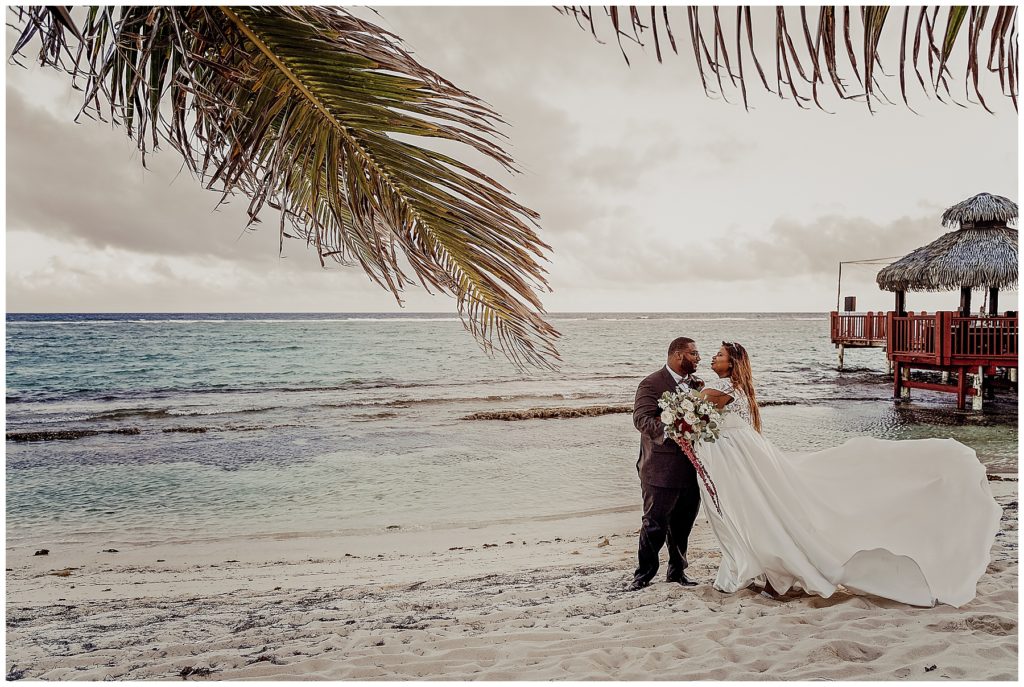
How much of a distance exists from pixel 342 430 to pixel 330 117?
1272 centimetres

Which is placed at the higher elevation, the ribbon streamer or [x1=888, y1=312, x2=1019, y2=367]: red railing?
[x1=888, y1=312, x2=1019, y2=367]: red railing

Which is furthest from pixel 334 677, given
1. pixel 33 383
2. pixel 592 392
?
pixel 33 383

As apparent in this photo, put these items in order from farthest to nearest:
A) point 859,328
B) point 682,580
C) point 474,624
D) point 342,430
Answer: point 859,328 < point 342,430 < point 682,580 < point 474,624

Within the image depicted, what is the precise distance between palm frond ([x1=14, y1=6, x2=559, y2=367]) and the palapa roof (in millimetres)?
14345

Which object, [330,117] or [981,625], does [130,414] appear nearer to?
[330,117]

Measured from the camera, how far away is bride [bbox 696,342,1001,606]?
3.41 metres

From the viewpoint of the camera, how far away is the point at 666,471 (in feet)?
12.7

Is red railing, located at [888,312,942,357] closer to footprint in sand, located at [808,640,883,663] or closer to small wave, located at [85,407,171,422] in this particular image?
footprint in sand, located at [808,640,883,663]

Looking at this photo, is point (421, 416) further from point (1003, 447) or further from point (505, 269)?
point (505, 269)

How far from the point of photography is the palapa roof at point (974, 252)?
1290cm

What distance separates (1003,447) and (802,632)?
930 cm

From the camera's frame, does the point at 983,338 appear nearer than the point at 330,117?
No

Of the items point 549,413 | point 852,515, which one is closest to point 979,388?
point 549,413

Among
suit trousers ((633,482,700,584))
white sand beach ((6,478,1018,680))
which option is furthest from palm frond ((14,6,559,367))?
suit trousers ((633,482,700,584))
